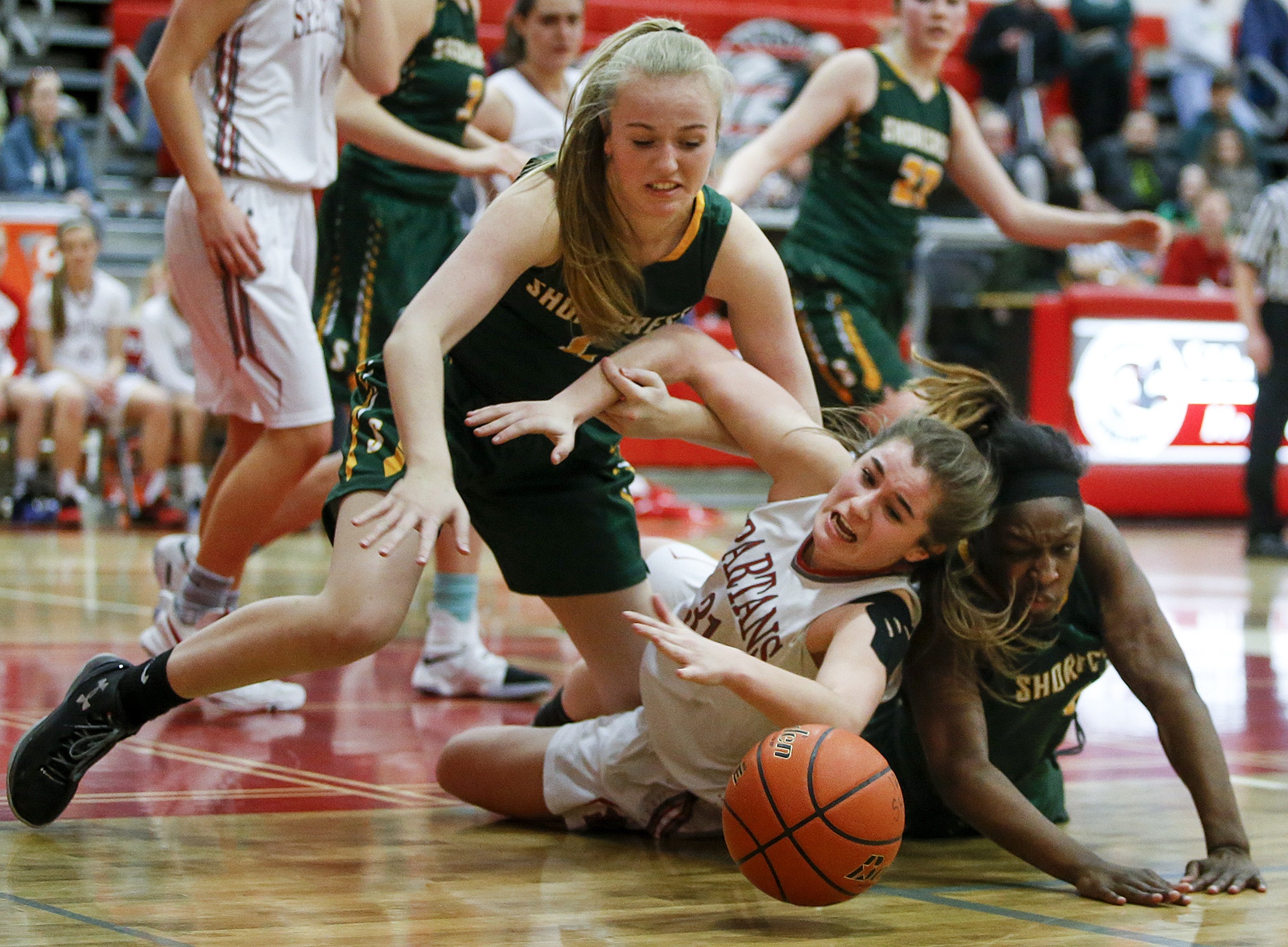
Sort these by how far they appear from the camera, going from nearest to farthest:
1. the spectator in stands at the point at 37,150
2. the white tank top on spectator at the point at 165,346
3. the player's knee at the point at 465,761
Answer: the player's knee at the point at 465,761
the white tank top on spectator at the point at 165,346
the spectator in stands at the point at 37,150

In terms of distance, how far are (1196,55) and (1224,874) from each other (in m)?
15.1

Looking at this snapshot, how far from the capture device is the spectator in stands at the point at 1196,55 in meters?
16.2

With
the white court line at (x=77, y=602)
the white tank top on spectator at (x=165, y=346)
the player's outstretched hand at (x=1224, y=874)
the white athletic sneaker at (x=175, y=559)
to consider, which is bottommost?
the white tank top on spectator at (x=165, y=346)

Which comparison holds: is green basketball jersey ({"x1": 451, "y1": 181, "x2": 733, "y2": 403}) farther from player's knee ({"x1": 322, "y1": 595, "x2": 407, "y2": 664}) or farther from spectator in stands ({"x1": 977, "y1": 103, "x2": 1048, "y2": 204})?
spectator in stands ({"x1": 977, "y1": 103, "x2": 1048, "y2": 204})

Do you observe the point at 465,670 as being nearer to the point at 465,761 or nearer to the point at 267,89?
the point at 465,761

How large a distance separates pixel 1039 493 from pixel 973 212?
961 centimetres

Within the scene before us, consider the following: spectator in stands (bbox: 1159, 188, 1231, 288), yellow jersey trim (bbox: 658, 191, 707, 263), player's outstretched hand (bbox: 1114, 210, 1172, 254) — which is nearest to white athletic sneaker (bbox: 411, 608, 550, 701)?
yellow jersey trim (bbox: 658, 191, 707, 263)

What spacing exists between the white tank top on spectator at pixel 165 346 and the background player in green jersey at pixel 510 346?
21.8 feet

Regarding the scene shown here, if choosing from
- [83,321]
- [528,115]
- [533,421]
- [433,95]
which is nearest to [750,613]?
[533,421]

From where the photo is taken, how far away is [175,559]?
171 inches

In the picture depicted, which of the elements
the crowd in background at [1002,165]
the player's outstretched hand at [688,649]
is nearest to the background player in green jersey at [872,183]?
the crowd in background at [1002,165]

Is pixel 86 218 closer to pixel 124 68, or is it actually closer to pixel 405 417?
pixel 124 68

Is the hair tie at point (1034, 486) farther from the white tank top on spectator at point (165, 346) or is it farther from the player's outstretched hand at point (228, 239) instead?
the white tank top on spectator at point (165, 346)

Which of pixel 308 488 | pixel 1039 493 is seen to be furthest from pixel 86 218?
pixel 1039 493
